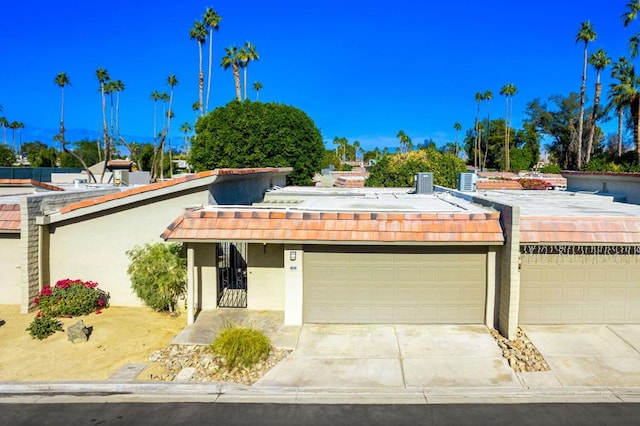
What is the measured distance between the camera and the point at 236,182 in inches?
744

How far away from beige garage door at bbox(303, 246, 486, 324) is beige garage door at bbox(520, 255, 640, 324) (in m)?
1.37

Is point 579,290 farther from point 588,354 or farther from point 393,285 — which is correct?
point 393,285

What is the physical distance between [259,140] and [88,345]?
27.9 meters

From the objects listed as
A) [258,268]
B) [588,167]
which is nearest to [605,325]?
[258,268]

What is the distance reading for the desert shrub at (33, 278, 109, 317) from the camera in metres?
14.3

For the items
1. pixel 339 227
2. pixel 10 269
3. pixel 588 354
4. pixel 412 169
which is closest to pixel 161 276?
pixel 10 269

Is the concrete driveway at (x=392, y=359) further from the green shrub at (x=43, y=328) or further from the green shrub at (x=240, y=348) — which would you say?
the green shrub at (x=43, y=328)

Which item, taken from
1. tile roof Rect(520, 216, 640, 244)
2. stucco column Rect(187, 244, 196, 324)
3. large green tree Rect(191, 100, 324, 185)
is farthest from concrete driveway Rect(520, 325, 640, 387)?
large green tree Rect(191, 100, 324, 185)

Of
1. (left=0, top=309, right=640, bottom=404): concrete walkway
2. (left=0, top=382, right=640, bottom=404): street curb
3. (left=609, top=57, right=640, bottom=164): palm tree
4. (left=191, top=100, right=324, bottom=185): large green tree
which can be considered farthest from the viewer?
(left=609, top=57, right=640, bottom=164): palm tree

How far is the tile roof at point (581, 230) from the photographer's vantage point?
13039 mm

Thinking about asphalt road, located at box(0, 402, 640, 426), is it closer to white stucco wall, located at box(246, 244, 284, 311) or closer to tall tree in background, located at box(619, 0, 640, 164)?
white stucco wall, located at box(246, 244, 284, 311)

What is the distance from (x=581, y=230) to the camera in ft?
43.1

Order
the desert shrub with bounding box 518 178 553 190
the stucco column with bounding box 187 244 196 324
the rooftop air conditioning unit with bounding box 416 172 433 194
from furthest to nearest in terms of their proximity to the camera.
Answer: the desert shrub with bounding box 518 178 553 190
the rooftop air conditioning unit with bounding box 416 172 433 194
the stucco column with bounding box 187 244 196 324

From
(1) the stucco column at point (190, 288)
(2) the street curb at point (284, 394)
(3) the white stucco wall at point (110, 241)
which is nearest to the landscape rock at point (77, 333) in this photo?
(2) the street curb at point (284, 394)
